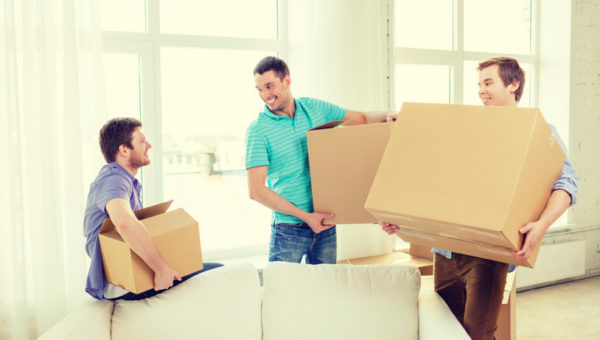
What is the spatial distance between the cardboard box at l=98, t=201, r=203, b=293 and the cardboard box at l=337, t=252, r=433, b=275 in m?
1.28

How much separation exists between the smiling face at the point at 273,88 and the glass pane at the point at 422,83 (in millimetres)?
1521

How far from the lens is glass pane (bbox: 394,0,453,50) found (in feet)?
10.8

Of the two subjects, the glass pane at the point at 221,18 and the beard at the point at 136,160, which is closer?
the beard at the point at 136,160

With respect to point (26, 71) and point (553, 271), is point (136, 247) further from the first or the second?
point (553, 271)

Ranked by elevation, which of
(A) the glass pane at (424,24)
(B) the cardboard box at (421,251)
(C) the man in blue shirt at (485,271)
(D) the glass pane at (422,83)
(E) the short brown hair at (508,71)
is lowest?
(B) the cardboard box at (421,251)

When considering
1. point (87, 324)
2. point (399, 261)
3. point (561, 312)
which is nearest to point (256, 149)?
point (87, 324)

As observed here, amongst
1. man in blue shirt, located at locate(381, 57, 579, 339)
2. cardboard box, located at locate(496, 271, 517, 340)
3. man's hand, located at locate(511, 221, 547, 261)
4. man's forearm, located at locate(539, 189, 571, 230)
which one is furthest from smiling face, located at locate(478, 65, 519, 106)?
cardboard box, located at locate(496, 271, 517, 340)

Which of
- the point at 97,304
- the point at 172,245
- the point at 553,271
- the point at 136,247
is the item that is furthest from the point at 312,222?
the point at 553,271

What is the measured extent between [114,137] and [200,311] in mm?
684

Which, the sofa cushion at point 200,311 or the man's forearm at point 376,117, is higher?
the man's forearm at point 376,117

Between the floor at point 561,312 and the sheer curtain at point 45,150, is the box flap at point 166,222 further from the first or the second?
the floor at point 561,312

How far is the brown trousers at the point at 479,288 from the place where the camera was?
5.11ft

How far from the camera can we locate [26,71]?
80.9 inches

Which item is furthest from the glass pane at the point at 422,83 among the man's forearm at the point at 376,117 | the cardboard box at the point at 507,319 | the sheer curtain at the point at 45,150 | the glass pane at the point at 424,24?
the sheer curtain at the point at 45,150
